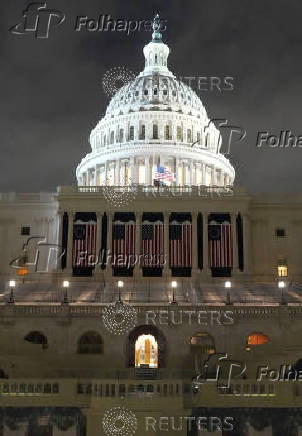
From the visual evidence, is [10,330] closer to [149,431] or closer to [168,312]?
[168,312]

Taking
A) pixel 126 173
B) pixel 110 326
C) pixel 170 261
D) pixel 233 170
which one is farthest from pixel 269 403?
pixel 233 170

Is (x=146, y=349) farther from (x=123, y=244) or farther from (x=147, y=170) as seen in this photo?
(x=147, y=170)

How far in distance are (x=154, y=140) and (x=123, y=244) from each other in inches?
1375

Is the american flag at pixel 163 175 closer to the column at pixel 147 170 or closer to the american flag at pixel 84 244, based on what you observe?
the column at pixel 147 170

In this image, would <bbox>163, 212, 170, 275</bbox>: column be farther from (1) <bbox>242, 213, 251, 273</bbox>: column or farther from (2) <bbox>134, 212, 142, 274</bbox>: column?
(1) <bbox>242, 213, 251, 273</bbox>: column

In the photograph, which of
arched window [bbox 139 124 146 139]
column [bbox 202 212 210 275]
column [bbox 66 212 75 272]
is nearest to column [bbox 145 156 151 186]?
arched window [bbox 139 124 146 139]

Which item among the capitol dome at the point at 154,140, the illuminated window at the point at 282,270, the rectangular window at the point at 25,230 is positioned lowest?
the illuminated window at the point at 282,270

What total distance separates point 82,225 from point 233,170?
45928mm

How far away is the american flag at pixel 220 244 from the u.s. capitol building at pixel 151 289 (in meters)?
0.15

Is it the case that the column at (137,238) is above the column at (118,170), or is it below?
below

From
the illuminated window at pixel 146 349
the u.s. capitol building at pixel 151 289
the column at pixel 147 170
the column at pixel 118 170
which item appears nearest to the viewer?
the u.s. capitol building at pixel 151 289

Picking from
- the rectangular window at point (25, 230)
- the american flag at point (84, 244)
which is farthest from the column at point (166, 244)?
the rectangular window at point (25, 230)

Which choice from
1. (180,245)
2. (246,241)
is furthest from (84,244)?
(246,241)

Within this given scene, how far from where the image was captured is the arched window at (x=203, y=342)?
172ft
